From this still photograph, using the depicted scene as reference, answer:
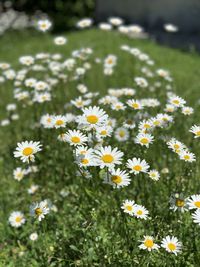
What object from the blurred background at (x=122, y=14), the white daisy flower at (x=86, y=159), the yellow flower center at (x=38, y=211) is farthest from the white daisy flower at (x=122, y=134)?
the blurred background at (x=122, y=14)

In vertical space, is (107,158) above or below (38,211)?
above

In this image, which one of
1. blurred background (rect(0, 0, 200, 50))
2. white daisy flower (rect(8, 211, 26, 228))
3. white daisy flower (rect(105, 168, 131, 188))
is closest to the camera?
white daisy flower (rect(105, 168, 131, 188))

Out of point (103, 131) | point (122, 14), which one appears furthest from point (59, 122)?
point (122, 14)

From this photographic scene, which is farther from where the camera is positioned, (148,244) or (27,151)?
(27,151)

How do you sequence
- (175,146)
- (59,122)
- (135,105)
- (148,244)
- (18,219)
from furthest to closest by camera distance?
(18,219) < (135,105) < (59,122) < (175,146) < (148,244)

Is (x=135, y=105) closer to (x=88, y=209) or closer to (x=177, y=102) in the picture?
(x=177, y=102)

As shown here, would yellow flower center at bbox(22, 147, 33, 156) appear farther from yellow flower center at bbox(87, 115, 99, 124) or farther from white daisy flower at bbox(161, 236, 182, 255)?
white daisy flower at bbox(161, 236, 182, 255)

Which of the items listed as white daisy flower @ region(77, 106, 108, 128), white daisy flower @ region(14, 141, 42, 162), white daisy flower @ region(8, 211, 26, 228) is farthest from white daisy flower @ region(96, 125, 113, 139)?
white daisy flower @ region(8, 211, 26, 228)

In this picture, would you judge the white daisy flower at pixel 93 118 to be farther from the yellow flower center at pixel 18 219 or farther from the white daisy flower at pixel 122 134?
the yellow flower center at pixel 18 219

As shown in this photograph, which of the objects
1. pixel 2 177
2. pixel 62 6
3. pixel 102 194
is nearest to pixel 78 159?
pixel 102 194
